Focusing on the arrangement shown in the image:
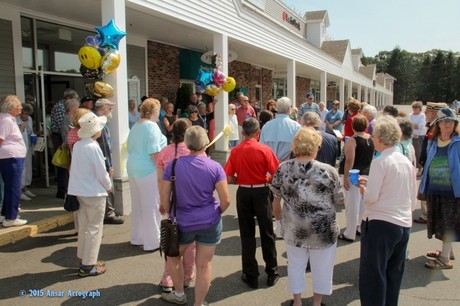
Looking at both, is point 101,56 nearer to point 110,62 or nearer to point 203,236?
point 110,62

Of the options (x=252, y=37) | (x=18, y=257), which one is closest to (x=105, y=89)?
(x=18, y=257)

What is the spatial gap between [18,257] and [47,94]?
6003 mm

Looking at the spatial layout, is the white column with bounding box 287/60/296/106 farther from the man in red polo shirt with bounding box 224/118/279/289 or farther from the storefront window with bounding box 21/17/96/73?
the man in red polo shirt with bounding box 224/118/279/289

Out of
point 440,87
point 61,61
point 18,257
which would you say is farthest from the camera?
point 440,87

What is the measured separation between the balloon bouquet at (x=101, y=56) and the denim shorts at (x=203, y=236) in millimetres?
3600

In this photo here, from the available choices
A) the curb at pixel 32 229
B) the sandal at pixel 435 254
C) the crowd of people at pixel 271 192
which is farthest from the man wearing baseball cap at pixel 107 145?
the sandal at pixel 435 254

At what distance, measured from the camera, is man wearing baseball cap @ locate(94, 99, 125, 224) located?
5.34m

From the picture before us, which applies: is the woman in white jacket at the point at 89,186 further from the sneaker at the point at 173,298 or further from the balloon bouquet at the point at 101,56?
the balloon bouquet at the point at 101,56

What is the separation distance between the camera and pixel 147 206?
5020mm

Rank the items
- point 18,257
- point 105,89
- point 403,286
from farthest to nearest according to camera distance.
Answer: point 105,89 → point 18,257 → point 403,286

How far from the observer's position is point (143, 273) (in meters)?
4.44

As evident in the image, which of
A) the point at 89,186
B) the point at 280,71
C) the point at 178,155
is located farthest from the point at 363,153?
the point at 280,71

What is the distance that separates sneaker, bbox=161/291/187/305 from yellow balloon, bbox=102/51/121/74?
3741 millimetres

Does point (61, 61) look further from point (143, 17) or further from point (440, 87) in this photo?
point (440, 87)
